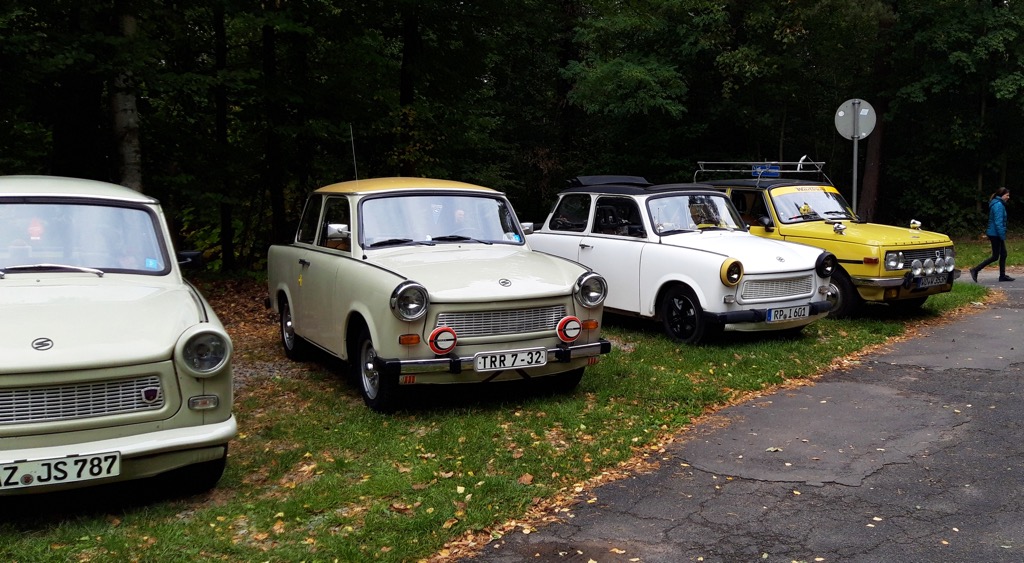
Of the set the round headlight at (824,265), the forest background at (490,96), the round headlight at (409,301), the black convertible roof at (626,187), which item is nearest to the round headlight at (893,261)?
the round headlight at (824,265)

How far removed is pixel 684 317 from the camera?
943cm

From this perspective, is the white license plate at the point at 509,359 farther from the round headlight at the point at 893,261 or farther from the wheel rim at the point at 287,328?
the round headlight at the point at 893,261

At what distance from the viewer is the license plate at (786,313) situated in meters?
9.02

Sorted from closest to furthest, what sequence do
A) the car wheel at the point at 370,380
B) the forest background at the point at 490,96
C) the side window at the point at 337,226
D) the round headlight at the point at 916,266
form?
the car wheel at the point at 370,380
the side window at the point at 337,226
the round headlight at the point at 916,266
the forest background at the point at 490,96

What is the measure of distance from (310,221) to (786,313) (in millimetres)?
5153

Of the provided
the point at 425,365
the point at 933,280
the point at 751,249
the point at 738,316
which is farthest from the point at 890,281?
the point at 425,365

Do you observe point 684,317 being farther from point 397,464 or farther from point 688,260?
point 397,464

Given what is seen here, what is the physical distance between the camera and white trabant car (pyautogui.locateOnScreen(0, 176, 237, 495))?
4.33m

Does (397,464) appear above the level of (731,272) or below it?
below

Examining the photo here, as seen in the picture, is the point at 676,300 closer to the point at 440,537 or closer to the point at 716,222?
the point at 716,222

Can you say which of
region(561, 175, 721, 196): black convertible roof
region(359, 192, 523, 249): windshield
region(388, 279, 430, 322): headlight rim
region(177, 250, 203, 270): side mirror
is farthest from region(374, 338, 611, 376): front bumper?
region(561, 175, 721, 196): black convertible roof

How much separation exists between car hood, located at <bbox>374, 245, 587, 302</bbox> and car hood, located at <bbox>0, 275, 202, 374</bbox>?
1.87 m

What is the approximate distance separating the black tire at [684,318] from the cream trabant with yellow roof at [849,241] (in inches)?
66.7

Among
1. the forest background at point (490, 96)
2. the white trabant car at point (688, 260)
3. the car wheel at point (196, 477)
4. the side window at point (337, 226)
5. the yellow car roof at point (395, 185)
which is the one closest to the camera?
the car wheel at point (196, 477)
